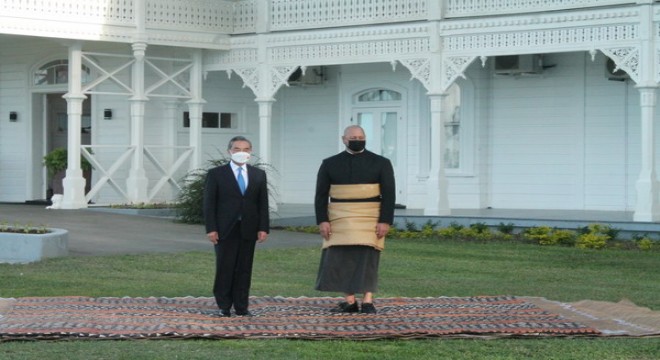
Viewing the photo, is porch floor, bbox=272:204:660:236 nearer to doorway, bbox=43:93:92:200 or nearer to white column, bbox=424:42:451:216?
white column, bbox=424:42:451:216

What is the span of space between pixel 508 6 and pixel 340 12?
3.90 m

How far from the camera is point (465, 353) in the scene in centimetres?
978

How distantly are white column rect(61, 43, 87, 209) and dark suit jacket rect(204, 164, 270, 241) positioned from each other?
48.8ft

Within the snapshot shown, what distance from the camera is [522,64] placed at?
25.3 metres

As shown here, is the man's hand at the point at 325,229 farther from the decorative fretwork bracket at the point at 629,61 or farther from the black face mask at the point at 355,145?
the decorative fretwork bracket at the point at 629,61

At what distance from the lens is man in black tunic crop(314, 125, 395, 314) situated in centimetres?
1208

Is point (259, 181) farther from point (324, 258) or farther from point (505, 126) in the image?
point (505, 126)

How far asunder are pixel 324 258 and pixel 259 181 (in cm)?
95

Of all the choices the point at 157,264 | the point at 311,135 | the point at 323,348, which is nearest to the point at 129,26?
the point at 311,135

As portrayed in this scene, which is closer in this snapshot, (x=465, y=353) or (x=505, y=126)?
(x=465, y=353)

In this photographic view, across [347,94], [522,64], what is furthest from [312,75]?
[522,64]

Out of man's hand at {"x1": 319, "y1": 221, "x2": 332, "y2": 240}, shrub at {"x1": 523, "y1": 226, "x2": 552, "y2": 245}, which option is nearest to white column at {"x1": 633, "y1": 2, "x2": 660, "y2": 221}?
shrub at {"x1": 523, "y1": 226, "x2": 552, "y2": 245}

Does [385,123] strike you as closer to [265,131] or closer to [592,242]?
[265,131]

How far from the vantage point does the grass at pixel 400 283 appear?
9.80 meters
